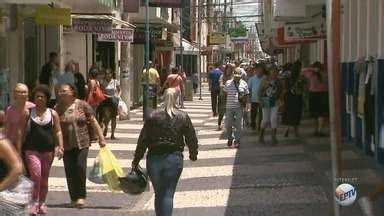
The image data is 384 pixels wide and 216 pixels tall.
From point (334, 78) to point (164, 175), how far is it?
1.97 meters

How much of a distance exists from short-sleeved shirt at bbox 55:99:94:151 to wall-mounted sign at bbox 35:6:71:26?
27.9 ft

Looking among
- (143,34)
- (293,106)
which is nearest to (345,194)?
(293,106)

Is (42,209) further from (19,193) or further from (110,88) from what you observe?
(110,88)

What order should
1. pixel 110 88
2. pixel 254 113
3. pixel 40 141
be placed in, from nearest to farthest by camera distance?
pixel 40 141 < pixel 110 88 < pixel 254 113

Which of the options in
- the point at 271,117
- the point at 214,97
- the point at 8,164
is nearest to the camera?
the point at 8,164

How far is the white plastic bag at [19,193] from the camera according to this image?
19.7ft

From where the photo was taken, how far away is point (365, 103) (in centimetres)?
1310

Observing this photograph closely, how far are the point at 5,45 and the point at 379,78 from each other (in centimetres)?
918

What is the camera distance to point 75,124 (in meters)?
10.1

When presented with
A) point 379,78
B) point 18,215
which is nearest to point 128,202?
point 379,78

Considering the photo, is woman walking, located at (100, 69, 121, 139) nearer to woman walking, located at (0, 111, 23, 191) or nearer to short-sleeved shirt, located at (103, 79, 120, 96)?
short-sleeved shirt, located at (103, 79, 120, 96)

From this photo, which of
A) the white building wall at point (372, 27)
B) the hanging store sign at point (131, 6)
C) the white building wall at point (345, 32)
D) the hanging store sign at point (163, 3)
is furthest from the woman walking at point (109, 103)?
the hanging store sign at point (163, 3)

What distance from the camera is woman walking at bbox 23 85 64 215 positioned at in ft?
31.0

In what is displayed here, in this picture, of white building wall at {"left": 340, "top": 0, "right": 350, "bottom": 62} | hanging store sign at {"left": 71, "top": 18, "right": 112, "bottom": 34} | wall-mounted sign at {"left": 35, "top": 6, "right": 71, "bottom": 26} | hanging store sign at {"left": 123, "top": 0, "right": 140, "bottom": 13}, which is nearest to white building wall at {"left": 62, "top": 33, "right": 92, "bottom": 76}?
hanging store sign at {"left": 123, "top": 0, "right": 140, "bottom": 13}
